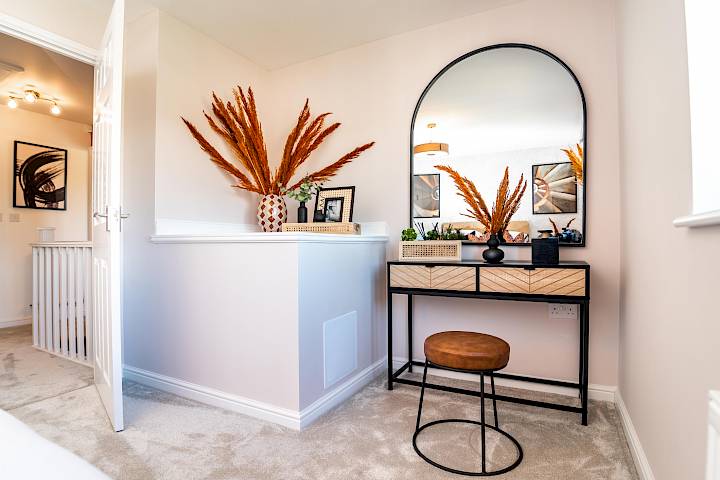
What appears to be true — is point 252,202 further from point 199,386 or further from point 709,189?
point 709,189

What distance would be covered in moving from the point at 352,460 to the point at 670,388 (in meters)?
1.18

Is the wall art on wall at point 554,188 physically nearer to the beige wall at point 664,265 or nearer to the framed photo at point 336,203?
the beige wall at point 664,265

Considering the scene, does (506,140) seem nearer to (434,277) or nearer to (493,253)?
(493,253)

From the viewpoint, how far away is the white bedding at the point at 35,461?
51 centimetres

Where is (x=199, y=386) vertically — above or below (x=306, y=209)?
below

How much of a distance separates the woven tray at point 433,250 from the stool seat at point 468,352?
644mm

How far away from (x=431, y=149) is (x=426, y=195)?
318 mm

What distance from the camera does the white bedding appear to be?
1.66 feet

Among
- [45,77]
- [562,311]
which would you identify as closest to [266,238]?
[562,311]

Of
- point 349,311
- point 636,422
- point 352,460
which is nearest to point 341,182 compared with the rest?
point 349,311

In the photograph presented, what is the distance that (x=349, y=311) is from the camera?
2.37 m

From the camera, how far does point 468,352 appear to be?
163 cm

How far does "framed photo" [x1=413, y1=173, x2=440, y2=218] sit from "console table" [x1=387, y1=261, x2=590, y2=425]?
0.49 m

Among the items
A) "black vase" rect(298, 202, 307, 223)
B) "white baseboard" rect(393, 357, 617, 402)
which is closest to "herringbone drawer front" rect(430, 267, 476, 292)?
"white baseboard" rect(393, 357, 617, 402)
